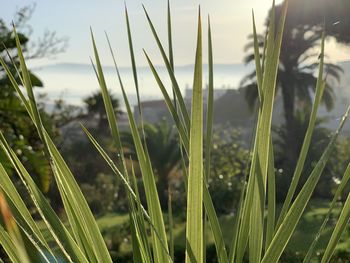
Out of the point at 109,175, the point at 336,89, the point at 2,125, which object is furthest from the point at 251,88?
the point at 2,125

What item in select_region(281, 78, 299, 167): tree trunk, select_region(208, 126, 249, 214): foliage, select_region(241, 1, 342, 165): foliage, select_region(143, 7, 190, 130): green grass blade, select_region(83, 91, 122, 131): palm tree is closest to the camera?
select_region(143, 7, 190, 130): green grass blade

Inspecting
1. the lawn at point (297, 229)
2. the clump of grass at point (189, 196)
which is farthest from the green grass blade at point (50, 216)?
the lawn at point (297, 229)

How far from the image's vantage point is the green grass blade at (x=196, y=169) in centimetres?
94

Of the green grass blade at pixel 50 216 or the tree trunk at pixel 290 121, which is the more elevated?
the green grass blade at pixel 50 216

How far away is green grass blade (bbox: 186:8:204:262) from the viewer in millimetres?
940

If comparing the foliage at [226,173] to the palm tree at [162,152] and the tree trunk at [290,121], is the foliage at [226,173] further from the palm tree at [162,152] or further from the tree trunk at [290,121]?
the tree trunk at [290,121]

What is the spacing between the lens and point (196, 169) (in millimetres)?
949

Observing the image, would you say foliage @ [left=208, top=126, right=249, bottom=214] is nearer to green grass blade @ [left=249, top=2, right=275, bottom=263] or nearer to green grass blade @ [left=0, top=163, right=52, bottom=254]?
green grass blade @ [left=249, top=2, right=275, bottom=263]

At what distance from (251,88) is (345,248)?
13690mm

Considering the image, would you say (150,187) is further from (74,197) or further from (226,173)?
(226,173)

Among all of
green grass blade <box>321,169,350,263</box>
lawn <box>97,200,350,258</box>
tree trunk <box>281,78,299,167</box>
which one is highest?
green grass blade <box>321,169,350,263</box>

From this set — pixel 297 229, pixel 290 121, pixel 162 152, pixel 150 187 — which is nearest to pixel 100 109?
pixel 162 152

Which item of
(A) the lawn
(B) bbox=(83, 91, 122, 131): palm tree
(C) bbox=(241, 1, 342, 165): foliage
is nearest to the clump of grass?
(A) the lawn

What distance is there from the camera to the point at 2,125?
7992 millimetres
